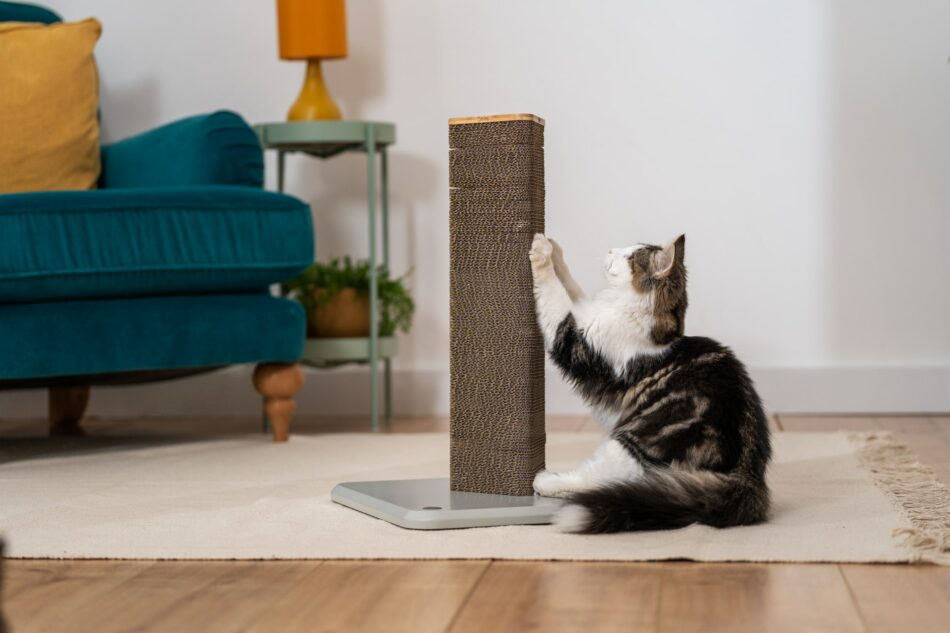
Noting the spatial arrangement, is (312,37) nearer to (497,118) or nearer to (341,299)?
(341,299)

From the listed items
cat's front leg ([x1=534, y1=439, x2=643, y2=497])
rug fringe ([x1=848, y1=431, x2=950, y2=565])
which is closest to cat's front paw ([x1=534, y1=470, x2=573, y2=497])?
cat's front leg ([x1=534, y1=439, x2=643, y2=497])

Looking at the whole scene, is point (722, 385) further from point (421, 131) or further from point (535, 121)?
point (421, 131)

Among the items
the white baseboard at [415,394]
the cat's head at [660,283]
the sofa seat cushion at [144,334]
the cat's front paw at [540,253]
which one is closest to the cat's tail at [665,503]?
the cat's head at [660,283]

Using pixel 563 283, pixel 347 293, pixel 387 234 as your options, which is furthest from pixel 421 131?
pixel 563 283

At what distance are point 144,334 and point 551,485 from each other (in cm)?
102

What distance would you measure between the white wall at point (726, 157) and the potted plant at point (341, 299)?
247mm

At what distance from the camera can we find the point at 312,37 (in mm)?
2971

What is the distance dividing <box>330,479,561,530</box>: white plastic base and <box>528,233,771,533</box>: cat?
0.06 meters

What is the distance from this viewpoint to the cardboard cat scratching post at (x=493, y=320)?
5.63 feet

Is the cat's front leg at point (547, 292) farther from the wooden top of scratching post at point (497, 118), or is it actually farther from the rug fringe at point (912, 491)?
the rug fringe at point (912, 491)

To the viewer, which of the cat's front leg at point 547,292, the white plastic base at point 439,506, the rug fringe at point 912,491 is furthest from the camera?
the cat's front leg at point 547,292

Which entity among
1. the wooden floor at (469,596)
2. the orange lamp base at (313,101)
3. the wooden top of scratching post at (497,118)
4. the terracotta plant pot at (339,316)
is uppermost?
the orange lamp base at (313,101)

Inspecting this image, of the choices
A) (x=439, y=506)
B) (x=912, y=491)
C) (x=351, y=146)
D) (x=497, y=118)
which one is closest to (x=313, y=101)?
(x=351, y=146)

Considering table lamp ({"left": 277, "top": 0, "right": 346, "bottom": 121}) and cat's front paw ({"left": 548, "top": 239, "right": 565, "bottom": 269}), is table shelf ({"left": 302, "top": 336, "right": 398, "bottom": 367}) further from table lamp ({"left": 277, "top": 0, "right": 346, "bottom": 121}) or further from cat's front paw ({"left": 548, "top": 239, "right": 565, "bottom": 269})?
cat's front paw ({"left": 548, "top": 239, "right": 565, "bottom": 269})
